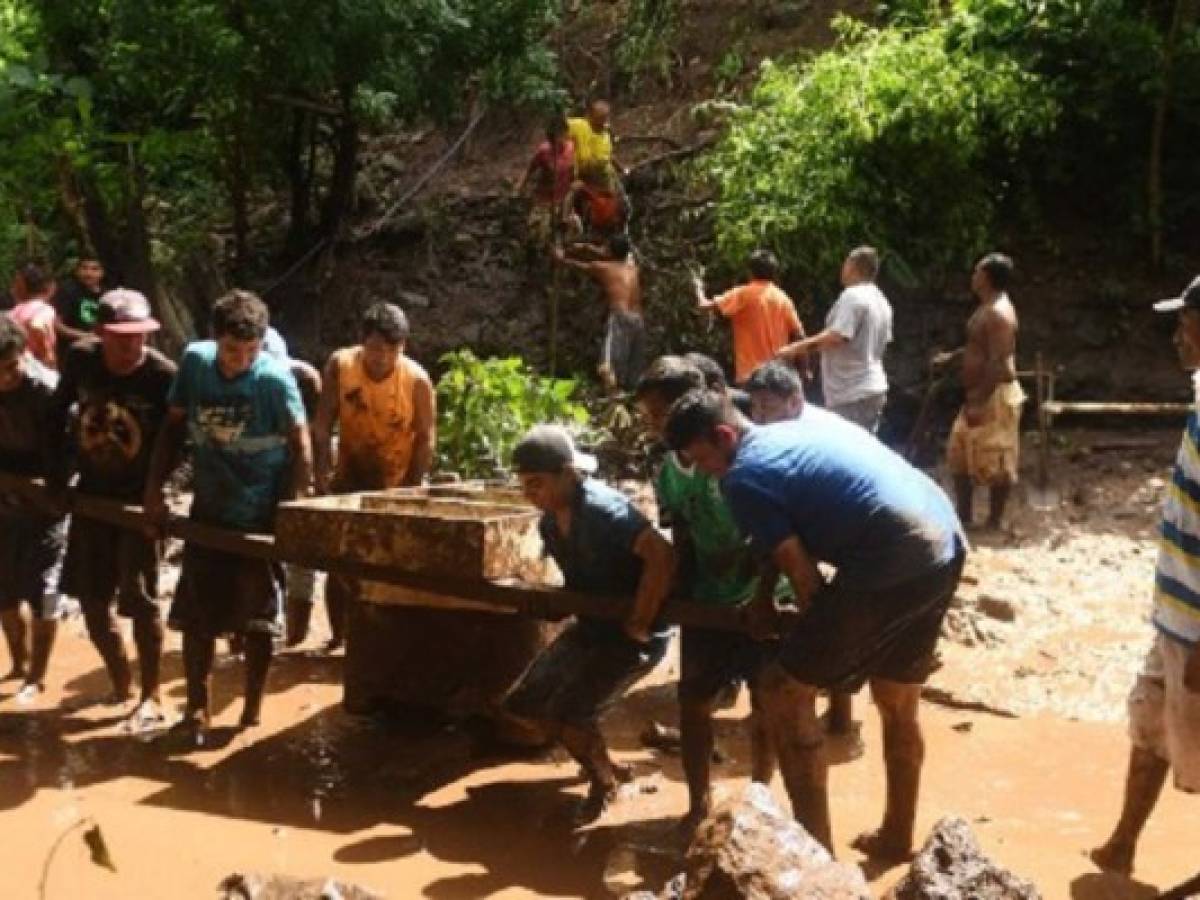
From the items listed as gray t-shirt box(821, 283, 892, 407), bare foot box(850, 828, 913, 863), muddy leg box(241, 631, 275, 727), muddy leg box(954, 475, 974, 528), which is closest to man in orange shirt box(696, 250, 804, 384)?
gray t-shirt box(821, 283, 892, 407)

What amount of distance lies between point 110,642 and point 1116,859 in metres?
4.48

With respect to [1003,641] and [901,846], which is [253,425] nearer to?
[901,846]

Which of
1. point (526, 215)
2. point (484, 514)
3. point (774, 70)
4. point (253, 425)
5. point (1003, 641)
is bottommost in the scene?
point (1003, 641)

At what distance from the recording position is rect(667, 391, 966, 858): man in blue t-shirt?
15.6 feet

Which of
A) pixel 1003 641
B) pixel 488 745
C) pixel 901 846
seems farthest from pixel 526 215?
pixel 901 846

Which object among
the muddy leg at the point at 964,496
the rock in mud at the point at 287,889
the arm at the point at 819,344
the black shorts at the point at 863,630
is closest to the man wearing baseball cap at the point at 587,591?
the black shorts at the point at 863,630

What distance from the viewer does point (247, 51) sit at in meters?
12.8

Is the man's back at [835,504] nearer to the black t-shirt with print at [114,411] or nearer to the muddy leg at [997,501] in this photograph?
the black t-shirt with print at [114,411]

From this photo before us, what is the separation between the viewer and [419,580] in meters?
5.98

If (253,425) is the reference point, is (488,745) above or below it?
below

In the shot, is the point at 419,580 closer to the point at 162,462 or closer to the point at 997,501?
the point at 162,462

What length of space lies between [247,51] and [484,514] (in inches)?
303

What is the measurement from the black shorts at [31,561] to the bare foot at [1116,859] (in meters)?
4.72

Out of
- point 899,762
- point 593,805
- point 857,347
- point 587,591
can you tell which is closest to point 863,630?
point 899,762
